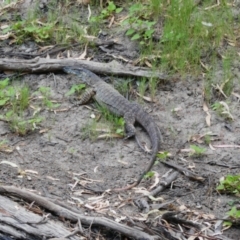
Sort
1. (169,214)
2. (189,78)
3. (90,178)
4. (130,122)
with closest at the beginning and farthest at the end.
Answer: (169,214) → (90,178) → (130,122) → (189,78)

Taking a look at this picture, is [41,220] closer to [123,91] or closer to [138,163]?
[138,163]

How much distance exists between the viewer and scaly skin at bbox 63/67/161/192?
6.61 m

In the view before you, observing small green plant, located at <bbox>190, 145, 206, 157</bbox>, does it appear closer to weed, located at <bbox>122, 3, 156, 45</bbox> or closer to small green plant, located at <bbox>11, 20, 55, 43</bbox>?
weed, located at <bbox>122, 3, 156, 45</bbox>

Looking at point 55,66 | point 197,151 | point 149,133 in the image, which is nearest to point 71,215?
point 197,151

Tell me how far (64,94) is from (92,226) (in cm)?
259

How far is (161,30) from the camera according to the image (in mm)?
Answer: 8031

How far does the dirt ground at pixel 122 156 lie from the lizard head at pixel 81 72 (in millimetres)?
147

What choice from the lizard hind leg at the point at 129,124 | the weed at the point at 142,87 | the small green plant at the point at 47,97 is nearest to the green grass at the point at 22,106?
the small green plant at the point at 47,97

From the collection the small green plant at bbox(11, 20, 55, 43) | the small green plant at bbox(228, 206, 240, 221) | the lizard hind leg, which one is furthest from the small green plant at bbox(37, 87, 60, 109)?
the small green plant at bbox(228, 206, 240, 221)

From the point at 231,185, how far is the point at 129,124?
1.46 metres

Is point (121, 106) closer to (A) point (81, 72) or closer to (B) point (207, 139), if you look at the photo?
(A) point (81, 72)

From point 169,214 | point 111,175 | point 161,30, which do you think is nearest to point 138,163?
point 111,175

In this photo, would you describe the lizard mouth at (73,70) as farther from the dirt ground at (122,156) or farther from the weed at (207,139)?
the weed at (207,139)

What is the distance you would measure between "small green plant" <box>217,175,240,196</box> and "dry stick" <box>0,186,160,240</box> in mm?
1079
